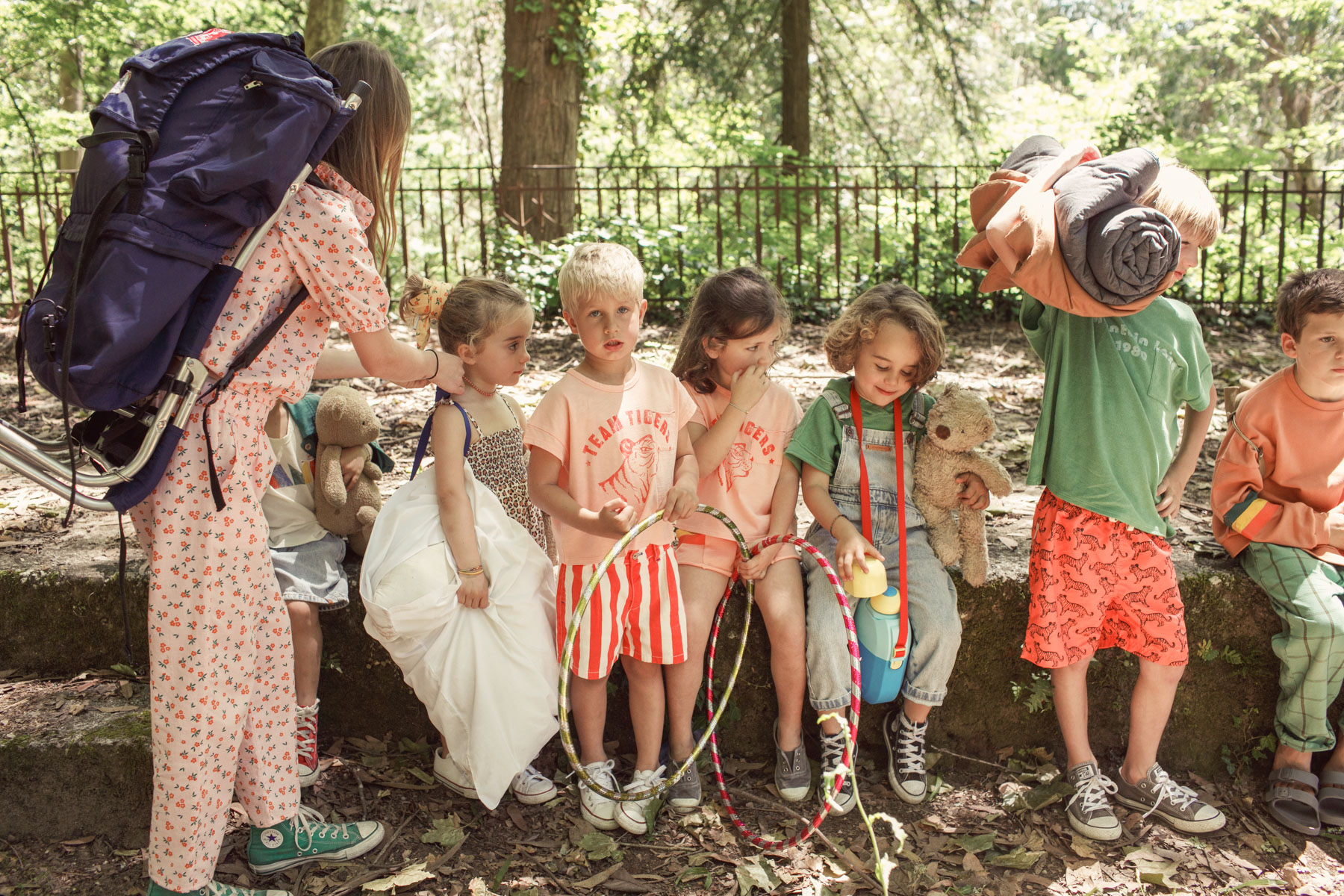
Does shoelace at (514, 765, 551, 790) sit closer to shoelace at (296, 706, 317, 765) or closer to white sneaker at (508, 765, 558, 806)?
white sneaker at (508, 765, 558, 806)

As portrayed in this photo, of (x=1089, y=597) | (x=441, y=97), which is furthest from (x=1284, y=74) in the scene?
(x=1089, y=597)

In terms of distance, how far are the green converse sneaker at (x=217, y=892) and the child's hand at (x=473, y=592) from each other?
92 centimetres

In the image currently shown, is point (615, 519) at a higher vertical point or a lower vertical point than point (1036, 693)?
higher

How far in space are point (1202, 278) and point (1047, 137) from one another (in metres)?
7.27

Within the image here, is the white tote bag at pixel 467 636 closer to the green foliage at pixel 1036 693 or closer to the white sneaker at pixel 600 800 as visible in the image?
the white sneaker at pixel 600 800

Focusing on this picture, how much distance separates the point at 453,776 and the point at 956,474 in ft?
6.29

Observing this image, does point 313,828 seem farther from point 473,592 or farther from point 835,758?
point 835,758

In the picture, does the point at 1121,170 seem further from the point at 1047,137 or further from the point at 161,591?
the point at 161,591

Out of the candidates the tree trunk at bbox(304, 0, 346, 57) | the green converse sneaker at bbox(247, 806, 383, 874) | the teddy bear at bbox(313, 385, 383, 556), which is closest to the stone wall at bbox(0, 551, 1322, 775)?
the teddy bear at bbox(313, 385, 383, 556)

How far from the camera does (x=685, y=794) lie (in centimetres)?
315

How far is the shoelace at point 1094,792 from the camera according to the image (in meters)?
3.08

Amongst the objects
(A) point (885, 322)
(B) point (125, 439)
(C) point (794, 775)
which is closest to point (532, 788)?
(C) point (794, 775)

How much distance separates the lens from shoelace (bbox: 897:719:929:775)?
3.22m

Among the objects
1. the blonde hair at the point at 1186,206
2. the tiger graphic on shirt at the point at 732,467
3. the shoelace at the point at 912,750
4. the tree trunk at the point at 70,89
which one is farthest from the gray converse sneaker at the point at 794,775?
the tree trunk at the point at 70,89
